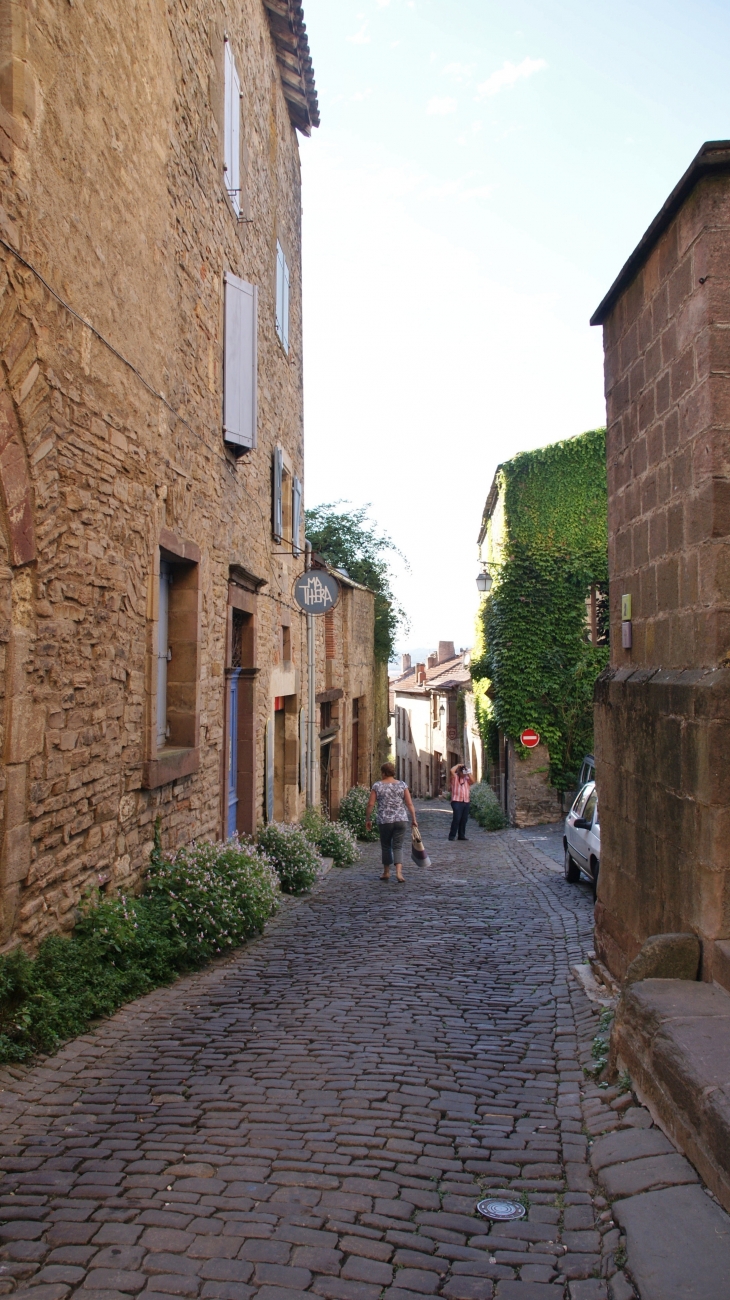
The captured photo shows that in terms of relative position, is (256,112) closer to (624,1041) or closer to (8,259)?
(8,259)

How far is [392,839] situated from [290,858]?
4.59ft

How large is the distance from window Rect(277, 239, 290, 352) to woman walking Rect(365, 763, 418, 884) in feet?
21.4

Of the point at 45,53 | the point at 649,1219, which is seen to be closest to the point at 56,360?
the point at 45,53

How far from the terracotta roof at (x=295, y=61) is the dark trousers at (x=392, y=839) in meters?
10.5

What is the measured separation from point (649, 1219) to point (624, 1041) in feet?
3.84

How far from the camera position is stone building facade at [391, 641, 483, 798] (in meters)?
30.4

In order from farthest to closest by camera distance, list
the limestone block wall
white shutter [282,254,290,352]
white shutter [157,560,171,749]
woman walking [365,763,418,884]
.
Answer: the limestone block wall, white shutter [282,254,290,352], woman walking [365,763,418,884], white shutter [157,560,171,749]

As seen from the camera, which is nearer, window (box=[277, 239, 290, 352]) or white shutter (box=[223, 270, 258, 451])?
white shutter (box=[223, 270, 258, 451])

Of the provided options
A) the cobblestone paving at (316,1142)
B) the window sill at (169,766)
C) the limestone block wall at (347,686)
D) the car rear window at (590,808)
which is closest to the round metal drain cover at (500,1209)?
the cobblestone paving at (316,1142)

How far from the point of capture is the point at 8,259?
14.7 feet

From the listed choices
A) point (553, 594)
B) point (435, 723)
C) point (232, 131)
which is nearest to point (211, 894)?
point (232, 131)

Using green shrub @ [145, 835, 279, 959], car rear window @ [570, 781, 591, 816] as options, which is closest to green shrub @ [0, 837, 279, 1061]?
green shrub @ [145, 835, 279, 959]

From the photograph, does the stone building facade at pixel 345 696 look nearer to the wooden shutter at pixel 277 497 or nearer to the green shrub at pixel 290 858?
the wooden shutter at pixel 277 497

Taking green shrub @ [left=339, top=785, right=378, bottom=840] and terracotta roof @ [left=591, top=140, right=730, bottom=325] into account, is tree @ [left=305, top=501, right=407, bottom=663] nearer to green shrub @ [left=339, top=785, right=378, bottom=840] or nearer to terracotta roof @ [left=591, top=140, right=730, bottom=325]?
green shrub @ [left=339, top=785, right=378, bottom=840]
